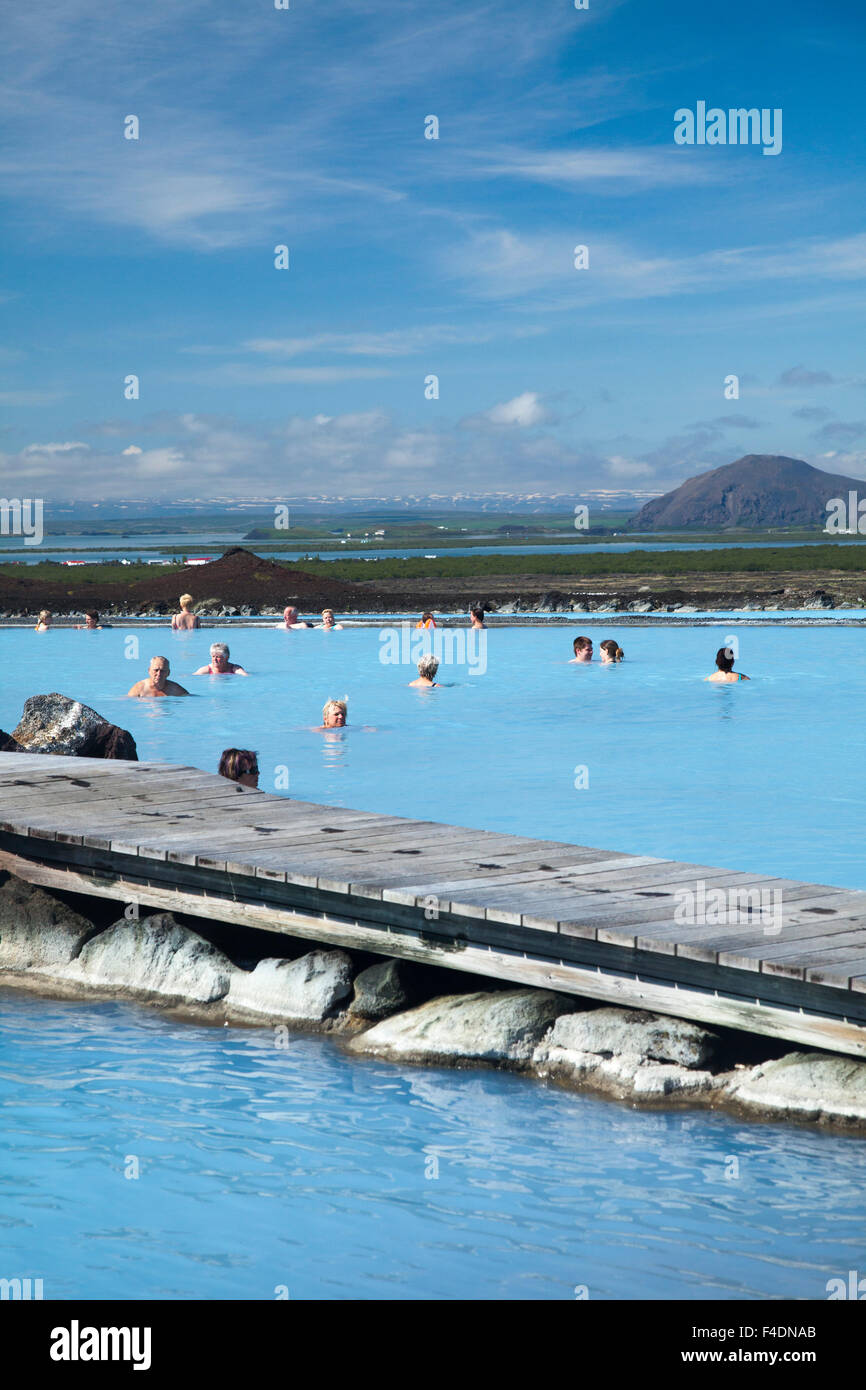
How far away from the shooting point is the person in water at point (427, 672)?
22.9 m

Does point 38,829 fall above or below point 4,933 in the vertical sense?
above

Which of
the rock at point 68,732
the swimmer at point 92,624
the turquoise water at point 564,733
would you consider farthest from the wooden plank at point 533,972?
the swimmer at point 92,624

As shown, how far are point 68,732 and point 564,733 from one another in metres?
7.69

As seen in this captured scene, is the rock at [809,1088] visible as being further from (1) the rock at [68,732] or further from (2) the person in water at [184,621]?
(2) the person in water at [184,621]

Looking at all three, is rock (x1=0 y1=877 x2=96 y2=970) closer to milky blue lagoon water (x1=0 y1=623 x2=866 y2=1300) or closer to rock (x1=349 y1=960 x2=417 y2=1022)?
milky blue lagoon water (x1=0 y1=623 x2=866 y2=1300)

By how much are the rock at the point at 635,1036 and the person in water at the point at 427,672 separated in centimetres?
1599

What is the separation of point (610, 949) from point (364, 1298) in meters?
2.03

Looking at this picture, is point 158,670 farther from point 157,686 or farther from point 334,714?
point 334,714

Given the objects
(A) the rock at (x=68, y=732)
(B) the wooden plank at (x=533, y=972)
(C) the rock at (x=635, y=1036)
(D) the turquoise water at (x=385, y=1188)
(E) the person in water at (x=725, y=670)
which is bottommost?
(D) the turquoise water at (x=385, y=1188)

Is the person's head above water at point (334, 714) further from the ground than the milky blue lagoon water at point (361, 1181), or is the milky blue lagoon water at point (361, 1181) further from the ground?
the person's head above water at point (334, 714)

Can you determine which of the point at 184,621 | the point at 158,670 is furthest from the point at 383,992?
the point at 184,621
